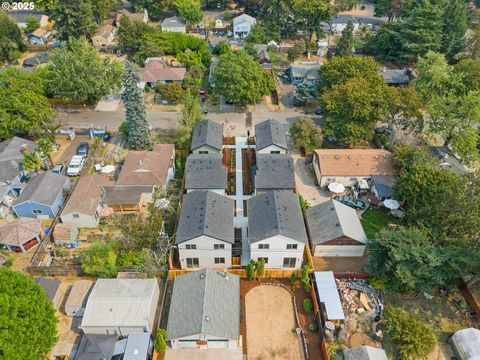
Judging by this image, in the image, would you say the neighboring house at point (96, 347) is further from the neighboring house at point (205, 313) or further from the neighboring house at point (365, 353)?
the neighboring house at point (365, 353)

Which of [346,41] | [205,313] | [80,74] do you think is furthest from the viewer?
[346,41]

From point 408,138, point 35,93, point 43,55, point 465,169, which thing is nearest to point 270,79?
point 408,138

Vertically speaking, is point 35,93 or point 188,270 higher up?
point 35,93

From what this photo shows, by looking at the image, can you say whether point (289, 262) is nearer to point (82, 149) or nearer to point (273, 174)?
point (273, 174)

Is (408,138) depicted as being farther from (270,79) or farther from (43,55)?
(43,55)

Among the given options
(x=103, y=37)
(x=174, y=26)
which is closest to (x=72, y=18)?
(x=103, y=37)

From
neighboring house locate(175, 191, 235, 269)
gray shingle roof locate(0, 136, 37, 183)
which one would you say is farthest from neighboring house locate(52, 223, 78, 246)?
gray shingle roof locate(0, 136, 37, 183)
